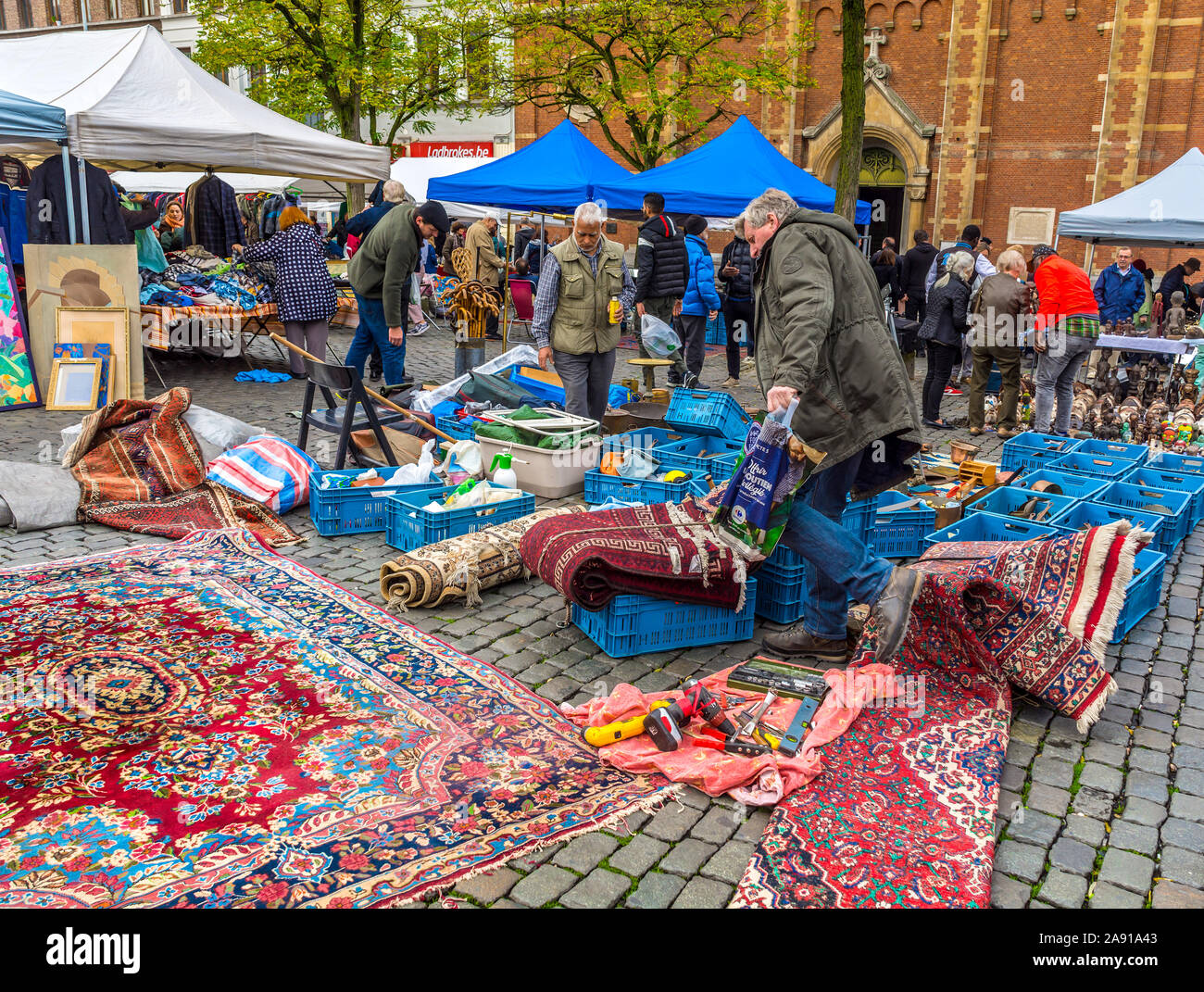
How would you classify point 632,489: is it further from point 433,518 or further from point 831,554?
point 831,554

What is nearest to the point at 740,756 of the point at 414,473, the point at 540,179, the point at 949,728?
the point at 949,728

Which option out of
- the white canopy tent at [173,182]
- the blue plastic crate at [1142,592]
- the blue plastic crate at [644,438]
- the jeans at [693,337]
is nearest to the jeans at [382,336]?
the blue plastic crate at [644,438]

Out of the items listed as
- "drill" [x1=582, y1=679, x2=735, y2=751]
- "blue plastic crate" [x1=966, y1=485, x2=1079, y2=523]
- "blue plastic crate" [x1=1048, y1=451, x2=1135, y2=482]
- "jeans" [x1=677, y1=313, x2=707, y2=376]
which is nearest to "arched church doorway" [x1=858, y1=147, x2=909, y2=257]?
"jeans" [x1=677, y1=313, x2=707, y2=376]

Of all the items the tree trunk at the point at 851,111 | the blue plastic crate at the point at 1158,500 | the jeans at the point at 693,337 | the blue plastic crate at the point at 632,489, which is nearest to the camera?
the blue plastic crate at the point at 632,489

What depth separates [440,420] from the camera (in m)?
8.31

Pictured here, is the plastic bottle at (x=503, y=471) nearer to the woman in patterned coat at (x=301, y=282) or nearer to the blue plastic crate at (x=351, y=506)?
the blue plastic crate at (x=351, y=506)

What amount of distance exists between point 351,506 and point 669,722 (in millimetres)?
3313

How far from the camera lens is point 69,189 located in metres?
10.0

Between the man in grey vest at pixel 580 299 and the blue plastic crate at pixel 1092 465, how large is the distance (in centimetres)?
351

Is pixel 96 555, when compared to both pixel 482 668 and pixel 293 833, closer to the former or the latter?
pixel 482 668

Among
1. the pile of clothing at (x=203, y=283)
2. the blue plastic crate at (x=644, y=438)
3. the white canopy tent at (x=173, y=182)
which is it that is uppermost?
the white canopy tent at (x=173, y=182)

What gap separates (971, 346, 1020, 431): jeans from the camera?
9883 mm

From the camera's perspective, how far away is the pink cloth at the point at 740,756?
354cm
